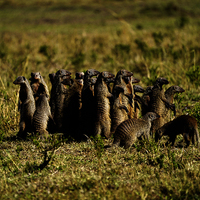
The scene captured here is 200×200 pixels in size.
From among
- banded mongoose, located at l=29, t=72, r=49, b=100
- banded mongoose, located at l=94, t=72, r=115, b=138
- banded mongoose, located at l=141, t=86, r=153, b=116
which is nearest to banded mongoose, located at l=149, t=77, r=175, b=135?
banded mongoose, located at l=141, t=86, r=153, b=116

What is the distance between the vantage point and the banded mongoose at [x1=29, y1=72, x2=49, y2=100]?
265 inches

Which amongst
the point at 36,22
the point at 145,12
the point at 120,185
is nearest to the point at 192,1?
the point at 145,12

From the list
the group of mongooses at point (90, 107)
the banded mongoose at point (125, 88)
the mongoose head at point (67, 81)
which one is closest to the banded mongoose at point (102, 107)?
the group of mongooses at point (90, 107)

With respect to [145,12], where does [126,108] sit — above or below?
below

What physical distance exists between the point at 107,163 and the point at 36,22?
84.5ft

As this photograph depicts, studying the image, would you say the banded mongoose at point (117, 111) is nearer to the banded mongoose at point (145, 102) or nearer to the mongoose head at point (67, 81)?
the banded mongoose at point (145, 102)

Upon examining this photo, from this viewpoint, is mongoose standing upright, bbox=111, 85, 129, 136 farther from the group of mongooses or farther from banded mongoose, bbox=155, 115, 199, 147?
banded mongoose, bbox=155, 115, 199, 147

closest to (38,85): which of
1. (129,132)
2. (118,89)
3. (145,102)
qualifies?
(118,89)

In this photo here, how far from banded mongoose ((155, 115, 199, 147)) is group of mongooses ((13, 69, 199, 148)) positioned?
0.06ft

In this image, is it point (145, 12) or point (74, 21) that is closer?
point (74, 21)

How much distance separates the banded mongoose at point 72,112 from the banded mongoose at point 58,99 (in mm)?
94

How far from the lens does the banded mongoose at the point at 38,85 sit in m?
6.72

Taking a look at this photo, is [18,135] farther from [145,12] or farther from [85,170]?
[145,12]

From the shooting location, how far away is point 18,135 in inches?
246
